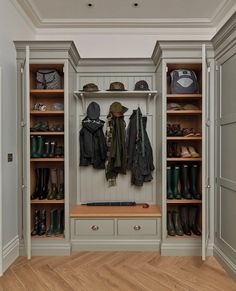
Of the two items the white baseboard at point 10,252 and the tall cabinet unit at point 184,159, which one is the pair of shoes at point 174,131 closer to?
the tall cabinet unit at point 184,159

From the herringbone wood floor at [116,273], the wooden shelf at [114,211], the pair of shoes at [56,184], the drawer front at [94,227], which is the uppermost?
the pair of shoes at [56,184]

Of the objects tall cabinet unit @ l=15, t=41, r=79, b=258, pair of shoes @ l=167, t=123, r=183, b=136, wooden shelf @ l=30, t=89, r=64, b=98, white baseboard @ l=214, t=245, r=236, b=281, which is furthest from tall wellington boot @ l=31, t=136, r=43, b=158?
white baseboard @ l=214, t=245, r=236, b=281

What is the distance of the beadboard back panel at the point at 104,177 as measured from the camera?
3.53 meters

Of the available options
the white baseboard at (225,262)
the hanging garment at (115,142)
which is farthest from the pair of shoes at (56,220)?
the white baseboard at (225,262)

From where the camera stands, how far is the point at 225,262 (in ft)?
8.63

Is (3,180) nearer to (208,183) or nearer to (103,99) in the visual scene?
(103,99)

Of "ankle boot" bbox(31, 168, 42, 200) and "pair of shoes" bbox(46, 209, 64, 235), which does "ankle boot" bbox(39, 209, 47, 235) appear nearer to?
"pair of shoes" bbox(46, 209, 64, 235)

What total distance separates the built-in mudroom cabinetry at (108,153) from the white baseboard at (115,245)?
0.01m

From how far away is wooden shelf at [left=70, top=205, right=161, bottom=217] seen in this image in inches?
121

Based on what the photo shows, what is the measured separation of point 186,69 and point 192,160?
3.59 feet

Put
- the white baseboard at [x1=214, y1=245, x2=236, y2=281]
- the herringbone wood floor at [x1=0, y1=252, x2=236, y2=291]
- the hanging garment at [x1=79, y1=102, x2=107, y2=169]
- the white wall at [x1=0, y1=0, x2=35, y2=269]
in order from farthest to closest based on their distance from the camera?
the hanging garment at [x1=79, y1=102, x2=107, y2=169] < the white wall at [x1=0, y1=0, x2=35, y2=269] < the white baseboard at [x1=214, y1=245, x2=236, y2=281] < the herringbone wood floor at [x1=0, y1=252, x2=236, y2=291]

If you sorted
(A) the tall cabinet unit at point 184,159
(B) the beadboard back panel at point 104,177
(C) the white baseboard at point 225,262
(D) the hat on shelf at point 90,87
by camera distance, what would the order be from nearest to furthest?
(C) the white baseboard at point 225,262 < (A) the tall cabinet unit at point 184,159 < (D) the hat on shelf at point 90,87 < (B) the beadboard back panel at point 104,177

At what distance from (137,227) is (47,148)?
1424mm

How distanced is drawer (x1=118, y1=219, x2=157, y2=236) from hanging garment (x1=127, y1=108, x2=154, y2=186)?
1.66ft
